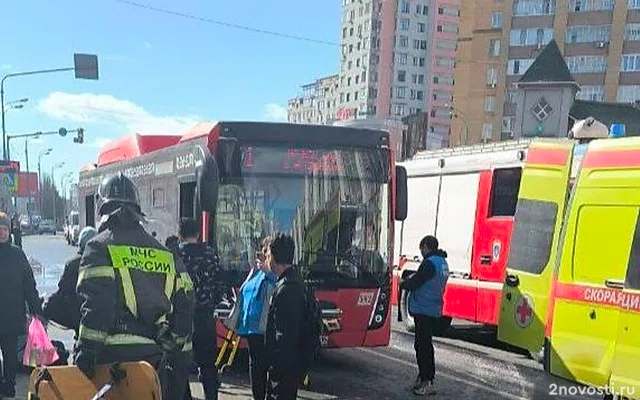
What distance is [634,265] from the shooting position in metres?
5.21

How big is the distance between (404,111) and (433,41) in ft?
44.6

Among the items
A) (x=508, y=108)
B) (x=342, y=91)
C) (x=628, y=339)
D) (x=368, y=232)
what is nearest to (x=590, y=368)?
(x=628, y=339)

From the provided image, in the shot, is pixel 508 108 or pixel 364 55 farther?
pixel 364 55

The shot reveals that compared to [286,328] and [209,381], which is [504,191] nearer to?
[209,381]

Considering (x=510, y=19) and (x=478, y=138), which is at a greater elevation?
(x=510, y=19)

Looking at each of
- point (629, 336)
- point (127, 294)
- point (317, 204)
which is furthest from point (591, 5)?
point (127, 294)

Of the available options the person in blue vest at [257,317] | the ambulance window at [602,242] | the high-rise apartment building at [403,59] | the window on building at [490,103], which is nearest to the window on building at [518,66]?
the window on building at [490,103]

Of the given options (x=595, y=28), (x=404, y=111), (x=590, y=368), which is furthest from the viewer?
(x=404, y=111)

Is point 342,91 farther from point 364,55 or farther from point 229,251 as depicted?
point 229,251

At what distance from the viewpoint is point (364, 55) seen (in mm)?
99250

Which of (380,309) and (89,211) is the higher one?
(89,211)

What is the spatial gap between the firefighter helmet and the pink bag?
1890 mm

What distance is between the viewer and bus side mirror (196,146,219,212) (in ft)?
18.7

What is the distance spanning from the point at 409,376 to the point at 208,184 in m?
3.59
